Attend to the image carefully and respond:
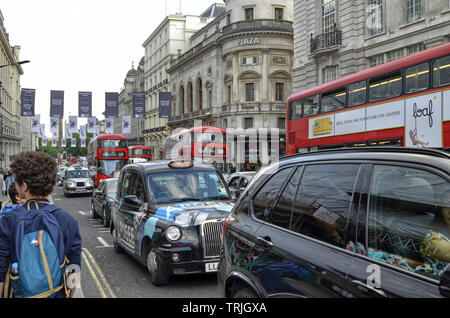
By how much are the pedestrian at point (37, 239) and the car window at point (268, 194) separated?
4.83ft

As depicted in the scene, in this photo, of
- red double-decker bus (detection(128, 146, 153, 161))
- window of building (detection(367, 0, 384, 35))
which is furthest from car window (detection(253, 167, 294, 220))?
red double-decker bus (detection(128, 146, 153, 161))

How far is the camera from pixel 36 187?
3.01 metres

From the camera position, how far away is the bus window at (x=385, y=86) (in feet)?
42.1

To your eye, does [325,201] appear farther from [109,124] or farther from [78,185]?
[109,124]

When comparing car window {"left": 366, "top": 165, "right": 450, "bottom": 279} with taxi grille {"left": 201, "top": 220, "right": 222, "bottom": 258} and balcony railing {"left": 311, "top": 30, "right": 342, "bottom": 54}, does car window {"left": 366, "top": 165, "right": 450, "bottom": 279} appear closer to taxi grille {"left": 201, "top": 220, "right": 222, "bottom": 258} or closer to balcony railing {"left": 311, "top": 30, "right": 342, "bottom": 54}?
taxi grille {"left": 201, "top": 220, "right": 222, "bottom": 258}

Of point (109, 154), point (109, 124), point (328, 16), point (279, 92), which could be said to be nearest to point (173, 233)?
point (328, 16)

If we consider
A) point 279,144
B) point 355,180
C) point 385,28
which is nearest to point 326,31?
point 385,28

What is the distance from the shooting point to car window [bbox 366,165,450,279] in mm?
2266

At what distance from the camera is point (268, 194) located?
12.2 feet

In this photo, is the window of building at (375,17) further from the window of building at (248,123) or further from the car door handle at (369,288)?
the car door handle at (369,288)

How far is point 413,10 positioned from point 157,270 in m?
21.4

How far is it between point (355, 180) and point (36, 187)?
2.13 meters

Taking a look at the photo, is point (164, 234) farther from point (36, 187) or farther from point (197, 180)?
point (36, 187)
